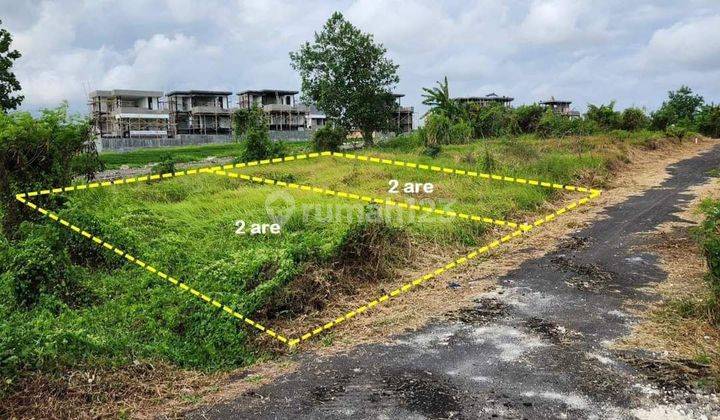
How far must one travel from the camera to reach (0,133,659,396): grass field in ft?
17.0

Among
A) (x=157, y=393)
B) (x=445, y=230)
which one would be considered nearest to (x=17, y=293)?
(x=157, y=393)

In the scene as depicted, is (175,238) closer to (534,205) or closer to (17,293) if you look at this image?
(17,293)

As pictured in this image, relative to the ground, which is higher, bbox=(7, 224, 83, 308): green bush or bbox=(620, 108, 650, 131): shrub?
bbox=(620, 108, 650, 131): shrub

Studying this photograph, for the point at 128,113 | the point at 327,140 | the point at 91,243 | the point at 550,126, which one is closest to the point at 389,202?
the point at 91,243

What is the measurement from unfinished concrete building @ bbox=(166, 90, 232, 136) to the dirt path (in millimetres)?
57383

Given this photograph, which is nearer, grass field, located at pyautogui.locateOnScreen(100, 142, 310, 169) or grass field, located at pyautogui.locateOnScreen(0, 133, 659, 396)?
grass field, located at pyautogui.locateOnScreen(0, 133, 659, 396)

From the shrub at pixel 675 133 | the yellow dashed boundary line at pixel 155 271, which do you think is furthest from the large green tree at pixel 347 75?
the yellow dashed boundary line at pixel 155 271

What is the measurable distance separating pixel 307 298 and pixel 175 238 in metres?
3.01

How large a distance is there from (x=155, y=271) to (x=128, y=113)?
2050 inches

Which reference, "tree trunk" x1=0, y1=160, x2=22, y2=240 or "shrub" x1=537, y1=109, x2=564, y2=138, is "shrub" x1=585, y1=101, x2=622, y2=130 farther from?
"tree trunk" x1=0, y1=160, x2=22, y2=240

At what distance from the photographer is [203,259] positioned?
24.3 feet

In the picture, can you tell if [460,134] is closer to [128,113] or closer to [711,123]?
[711,123]

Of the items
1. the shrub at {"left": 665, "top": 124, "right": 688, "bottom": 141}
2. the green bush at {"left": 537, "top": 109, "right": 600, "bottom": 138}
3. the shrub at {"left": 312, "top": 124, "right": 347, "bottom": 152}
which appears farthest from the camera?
the shrub at {"left": 665, "top": 124, "right": 688, "bottom": 141}

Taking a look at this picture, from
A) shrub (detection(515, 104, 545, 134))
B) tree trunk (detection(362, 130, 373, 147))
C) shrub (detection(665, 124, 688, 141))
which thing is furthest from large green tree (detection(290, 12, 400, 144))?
shrub (detection(665, 124, 688, 141))
